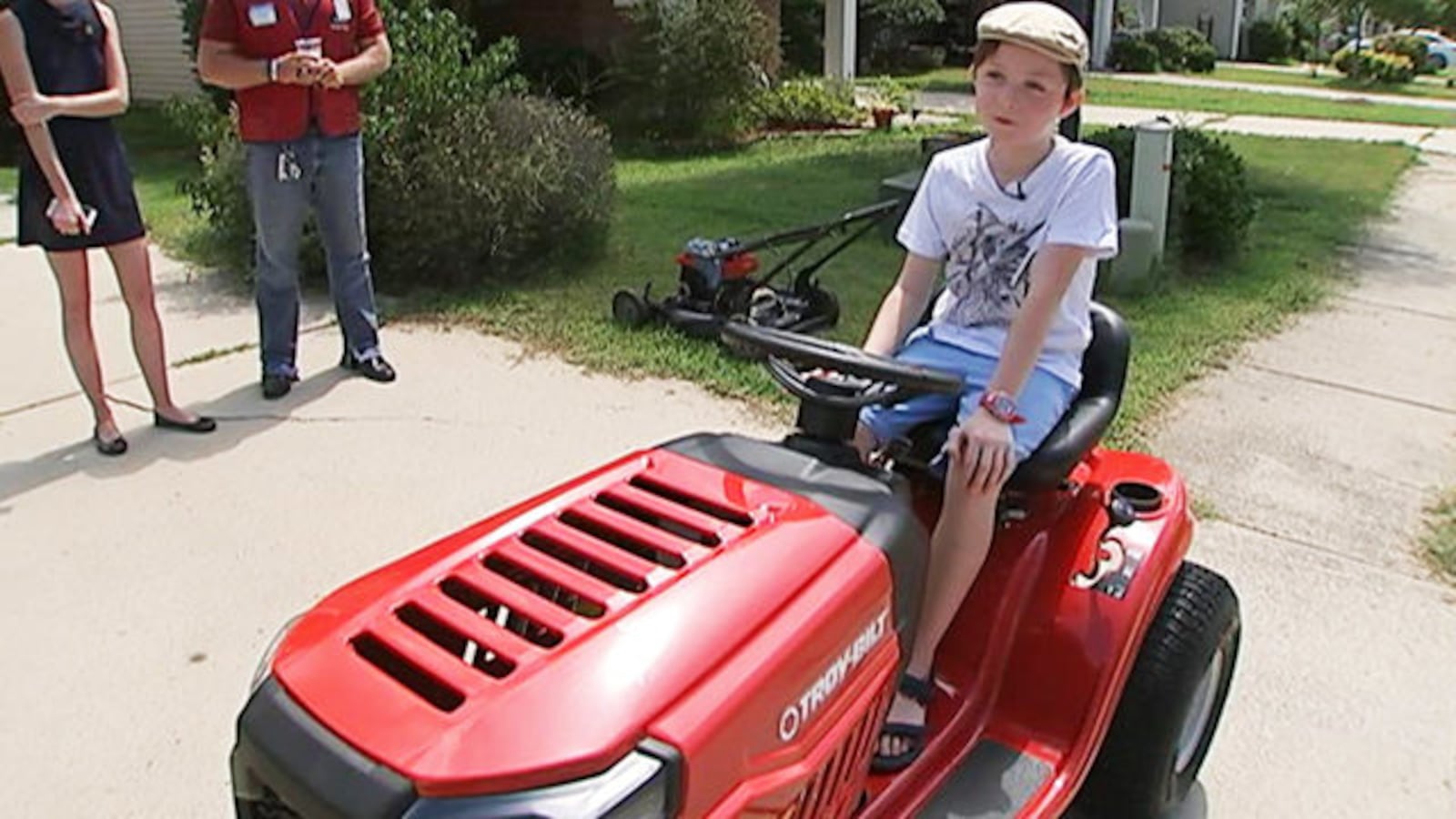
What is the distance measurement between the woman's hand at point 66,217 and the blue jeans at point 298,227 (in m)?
0.87

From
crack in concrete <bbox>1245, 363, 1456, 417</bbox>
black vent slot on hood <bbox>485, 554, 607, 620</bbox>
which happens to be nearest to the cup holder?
black vent slot on hood <bbox>485, 554, 607, 620</bbox>

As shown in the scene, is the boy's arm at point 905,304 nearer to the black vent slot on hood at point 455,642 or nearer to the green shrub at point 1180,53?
the black vent slot on hood at point 455,642

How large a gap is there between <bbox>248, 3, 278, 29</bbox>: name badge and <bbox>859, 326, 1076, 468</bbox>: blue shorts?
3.35 m

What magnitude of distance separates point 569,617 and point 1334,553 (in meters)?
3.10

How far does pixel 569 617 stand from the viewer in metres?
1.62

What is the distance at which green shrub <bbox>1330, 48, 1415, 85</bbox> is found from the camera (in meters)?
28.0

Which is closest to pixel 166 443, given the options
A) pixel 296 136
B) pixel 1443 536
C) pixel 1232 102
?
pixel 296 136

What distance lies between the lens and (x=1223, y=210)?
7.36 m

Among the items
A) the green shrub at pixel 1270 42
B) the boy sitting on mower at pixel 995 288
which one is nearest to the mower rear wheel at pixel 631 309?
the boy sitting on mower at pixel 995 288

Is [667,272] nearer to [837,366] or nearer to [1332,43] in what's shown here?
[837,366]

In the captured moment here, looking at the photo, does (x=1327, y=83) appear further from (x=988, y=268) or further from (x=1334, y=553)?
(x=988, y=268)

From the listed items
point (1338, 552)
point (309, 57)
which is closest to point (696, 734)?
point (1338, 552)

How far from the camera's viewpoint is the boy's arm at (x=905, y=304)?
2613mm

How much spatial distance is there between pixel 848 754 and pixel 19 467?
3.72m
